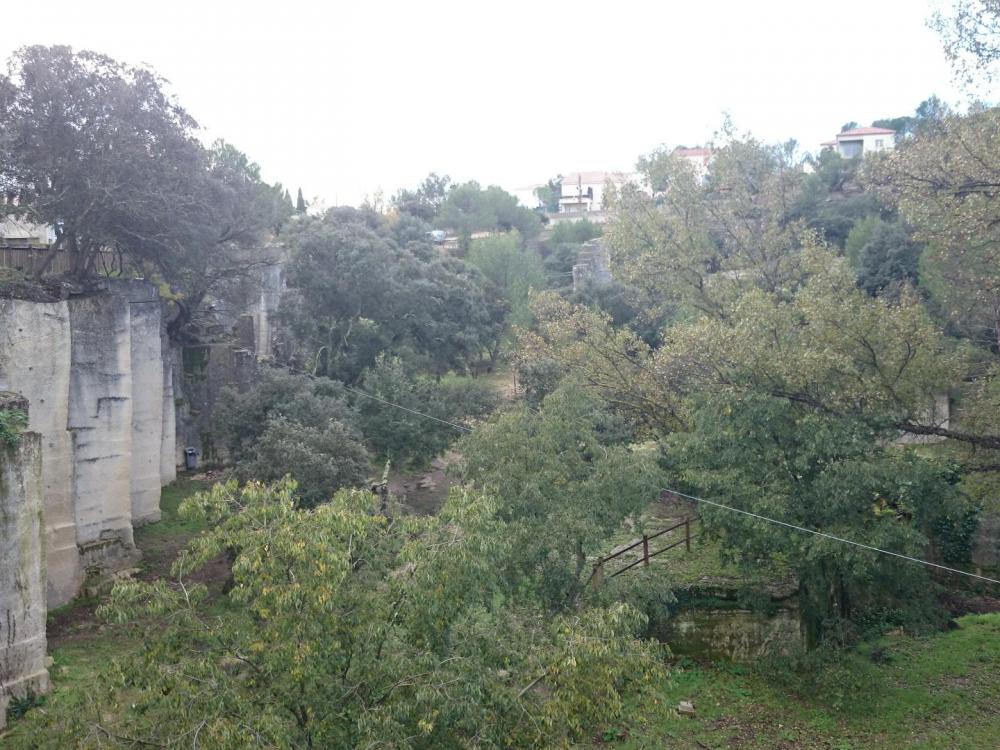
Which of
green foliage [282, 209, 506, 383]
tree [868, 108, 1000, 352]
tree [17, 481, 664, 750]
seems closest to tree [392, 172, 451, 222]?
green foliage [282, 209, 506, 383]

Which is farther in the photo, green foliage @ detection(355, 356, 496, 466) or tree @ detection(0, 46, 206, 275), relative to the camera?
green foliage @ detection(355, 356, 496, 466)

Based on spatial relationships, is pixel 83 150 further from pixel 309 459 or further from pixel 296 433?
pixel 309 459

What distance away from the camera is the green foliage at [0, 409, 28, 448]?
36.5ft

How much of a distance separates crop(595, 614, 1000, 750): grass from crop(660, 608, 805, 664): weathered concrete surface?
738 millimetres

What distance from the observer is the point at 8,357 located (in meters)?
13.5

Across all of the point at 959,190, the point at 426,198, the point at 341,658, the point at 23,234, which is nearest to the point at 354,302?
the point at 23,234

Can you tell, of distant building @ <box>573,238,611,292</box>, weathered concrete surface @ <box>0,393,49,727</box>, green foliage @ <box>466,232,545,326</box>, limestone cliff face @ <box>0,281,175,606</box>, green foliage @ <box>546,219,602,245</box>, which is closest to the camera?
weathered concrete surface @ <box>0,393,49,727</box>

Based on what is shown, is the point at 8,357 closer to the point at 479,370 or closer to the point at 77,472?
the point at 77,472

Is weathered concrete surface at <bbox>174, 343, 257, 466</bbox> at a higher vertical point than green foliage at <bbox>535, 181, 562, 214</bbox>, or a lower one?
lower

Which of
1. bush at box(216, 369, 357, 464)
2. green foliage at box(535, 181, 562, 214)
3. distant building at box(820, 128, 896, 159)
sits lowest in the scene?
bush at box(216, 369, 357, 464)

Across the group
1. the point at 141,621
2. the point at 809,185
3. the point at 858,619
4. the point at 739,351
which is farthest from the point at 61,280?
the point at 809,185

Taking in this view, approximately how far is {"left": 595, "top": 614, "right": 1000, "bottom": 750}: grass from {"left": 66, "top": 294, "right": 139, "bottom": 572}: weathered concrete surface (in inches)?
392

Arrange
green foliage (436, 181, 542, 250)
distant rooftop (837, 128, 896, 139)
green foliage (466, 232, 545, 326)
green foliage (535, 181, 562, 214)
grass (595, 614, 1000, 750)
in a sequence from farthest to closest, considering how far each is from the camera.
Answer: green foliage (535, 181, 562, 214)
distant rooftop (837, 128, 896, 139)
green foliage (436, 181, 542, 250)
green foliage (466, 232, 545, 326)
grass (595, 614, 1000, 750)

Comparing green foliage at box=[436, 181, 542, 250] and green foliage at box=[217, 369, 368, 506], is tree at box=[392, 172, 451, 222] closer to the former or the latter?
green foliage at box=[436, 181, 542, 250]
